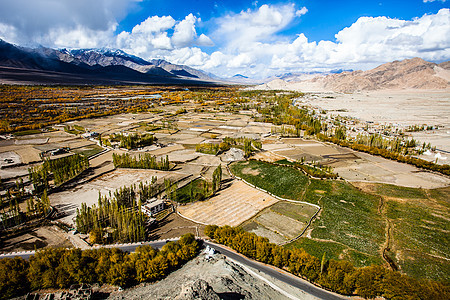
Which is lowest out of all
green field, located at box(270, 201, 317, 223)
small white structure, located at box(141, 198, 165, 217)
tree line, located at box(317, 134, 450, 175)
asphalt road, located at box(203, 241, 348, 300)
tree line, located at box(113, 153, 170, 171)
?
asphalt road, located at box(203, 241, 348, 300)

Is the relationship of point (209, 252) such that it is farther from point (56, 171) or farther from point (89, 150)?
point (89, 150)

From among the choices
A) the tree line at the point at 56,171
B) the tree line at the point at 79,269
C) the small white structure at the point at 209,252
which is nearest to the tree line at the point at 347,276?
the small white structure at the point at 209,252

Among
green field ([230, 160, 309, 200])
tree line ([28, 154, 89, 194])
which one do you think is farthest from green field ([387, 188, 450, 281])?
tree line ([28, 154, 89, 194])

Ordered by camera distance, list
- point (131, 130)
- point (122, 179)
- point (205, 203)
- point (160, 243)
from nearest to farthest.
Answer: point (160, 243)
point (205, 203)
point (122, 179)
point (131, 130)

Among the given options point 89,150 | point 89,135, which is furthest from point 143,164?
point 89,135

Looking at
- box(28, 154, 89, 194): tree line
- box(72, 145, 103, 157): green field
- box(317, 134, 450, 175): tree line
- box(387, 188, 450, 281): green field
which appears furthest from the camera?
box(72, 145, 103, 157): green field

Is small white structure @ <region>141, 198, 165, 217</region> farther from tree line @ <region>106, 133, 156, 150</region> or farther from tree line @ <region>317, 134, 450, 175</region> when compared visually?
tree line @ <region>317, 134, 450, 175</region>

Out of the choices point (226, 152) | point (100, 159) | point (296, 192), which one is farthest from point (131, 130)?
point (296, 192)

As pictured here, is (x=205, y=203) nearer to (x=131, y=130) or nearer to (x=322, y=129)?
(x=131, y=130)
